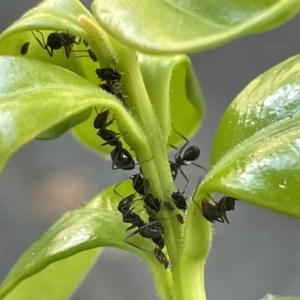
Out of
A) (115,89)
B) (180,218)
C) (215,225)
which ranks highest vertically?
(115,89)

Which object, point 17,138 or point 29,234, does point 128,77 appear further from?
point 29,234

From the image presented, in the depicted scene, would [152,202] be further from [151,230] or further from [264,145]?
[264,145]

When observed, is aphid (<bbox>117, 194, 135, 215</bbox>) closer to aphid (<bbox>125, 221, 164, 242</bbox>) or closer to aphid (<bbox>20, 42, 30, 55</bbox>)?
aphid (<bbox>125, 221, 164, 242</bbox>)

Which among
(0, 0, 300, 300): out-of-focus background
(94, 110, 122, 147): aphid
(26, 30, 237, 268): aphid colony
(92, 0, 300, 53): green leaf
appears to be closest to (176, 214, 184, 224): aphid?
(26, 30, 237, 268): aphid colony

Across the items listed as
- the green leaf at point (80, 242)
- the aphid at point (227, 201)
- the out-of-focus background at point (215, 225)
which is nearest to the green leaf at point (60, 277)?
the green leaf at point (80, 242)

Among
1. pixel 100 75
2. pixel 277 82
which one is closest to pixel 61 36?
pixel 100 75

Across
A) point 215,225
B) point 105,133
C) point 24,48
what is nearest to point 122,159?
point 105,133
